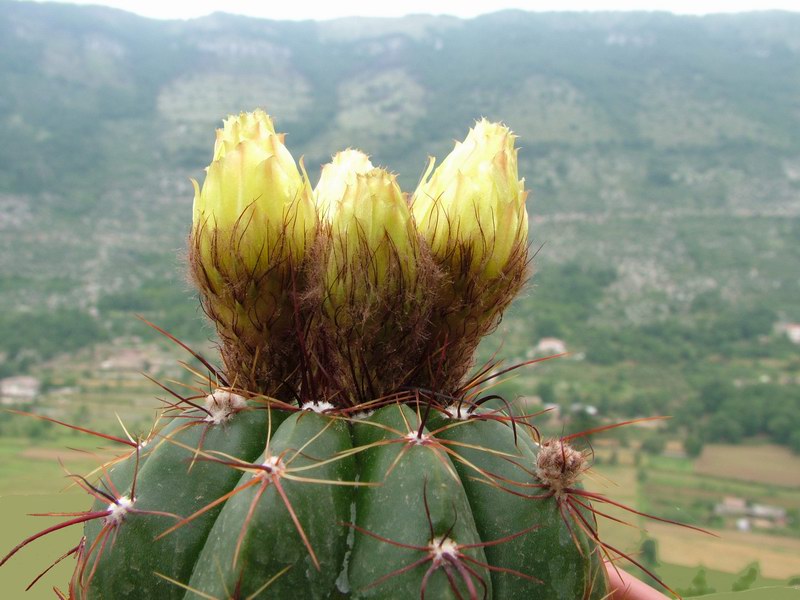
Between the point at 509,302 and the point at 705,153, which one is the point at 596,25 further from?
the point at 509,302

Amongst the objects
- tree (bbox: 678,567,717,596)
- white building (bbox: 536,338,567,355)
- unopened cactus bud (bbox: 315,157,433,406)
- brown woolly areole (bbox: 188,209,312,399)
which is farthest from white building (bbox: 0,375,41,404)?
unopened cactus bud (bbox: 315,157,433,406)

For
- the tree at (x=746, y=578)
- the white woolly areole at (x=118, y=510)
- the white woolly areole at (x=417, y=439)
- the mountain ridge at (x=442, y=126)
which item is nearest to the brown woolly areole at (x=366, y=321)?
the white woolly areole at (x=417, y=439)

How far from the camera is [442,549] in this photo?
4.25ft

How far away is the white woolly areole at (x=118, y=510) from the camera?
149 centimetres

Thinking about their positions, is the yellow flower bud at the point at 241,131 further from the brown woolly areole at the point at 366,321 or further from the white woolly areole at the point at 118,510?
the white woolly areole at the point at 118,510

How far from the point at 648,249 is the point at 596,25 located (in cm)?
3838

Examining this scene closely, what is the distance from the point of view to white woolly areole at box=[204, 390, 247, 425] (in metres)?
1.56

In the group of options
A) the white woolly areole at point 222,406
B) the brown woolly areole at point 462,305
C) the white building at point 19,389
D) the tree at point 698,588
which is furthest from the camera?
the white building at point 19,389

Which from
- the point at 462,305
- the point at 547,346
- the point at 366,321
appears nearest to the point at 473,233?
the point at 462,305

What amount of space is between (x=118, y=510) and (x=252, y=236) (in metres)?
0.62

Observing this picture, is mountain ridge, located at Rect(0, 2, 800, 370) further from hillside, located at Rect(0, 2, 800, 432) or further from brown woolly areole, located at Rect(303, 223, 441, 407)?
brown woolly areole, located at Rect(303, 223, 441, 407)

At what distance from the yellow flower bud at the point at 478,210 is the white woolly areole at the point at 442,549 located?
624 mm

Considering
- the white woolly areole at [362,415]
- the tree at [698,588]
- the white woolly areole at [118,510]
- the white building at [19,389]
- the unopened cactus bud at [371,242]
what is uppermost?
the unopened cactus bud at [371,242]

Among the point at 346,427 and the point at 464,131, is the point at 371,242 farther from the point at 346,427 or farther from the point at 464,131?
the point at 464,131
